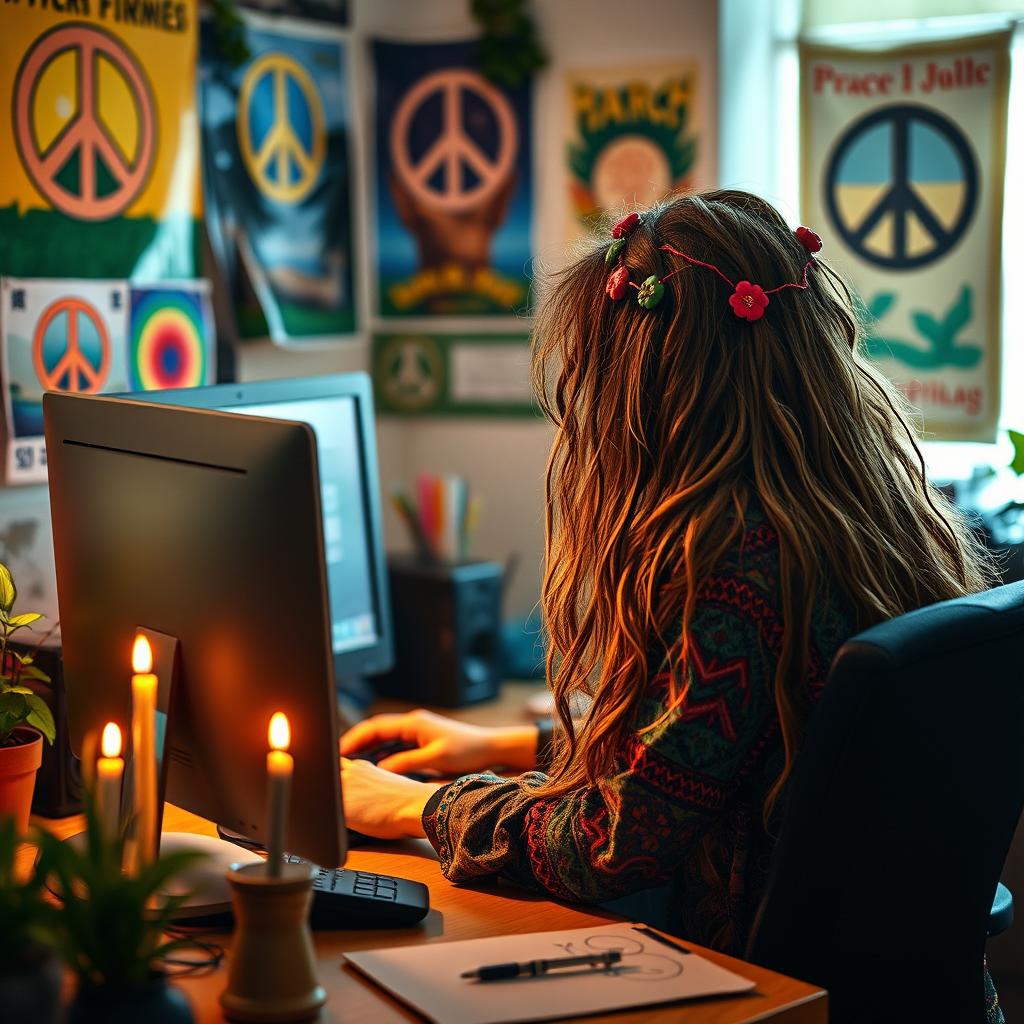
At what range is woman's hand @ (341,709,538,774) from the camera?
65.2 inches

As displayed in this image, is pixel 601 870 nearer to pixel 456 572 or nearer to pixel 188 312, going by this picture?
pixel 456 572

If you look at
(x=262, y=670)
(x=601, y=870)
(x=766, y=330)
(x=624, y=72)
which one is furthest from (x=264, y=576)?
(x=624, y=72)

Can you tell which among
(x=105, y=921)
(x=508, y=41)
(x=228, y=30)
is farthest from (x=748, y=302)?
(x=508, y=41)

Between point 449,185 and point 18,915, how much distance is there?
85.1 inches

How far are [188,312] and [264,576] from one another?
121 centimetres

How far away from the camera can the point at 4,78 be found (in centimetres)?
188

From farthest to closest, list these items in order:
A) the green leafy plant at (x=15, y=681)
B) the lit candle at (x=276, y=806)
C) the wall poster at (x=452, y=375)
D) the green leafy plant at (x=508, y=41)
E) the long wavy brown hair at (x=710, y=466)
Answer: the wall poster at (x=452, y=375), the green leafy plant at (x=508, y=41), the green leafy plant at (x=15, y=681), the long wavy brown hair at (x=710, y=466), the lit candle at (x=276, y=806)

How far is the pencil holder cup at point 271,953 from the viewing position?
0.98m

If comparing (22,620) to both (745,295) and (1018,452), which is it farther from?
(1018,452)

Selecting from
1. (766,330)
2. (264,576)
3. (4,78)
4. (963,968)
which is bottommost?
(963,968)

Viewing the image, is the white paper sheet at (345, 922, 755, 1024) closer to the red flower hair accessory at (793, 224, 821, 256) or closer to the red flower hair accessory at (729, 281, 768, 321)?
the red flower hair accessory at (729, 281, 768, 321)

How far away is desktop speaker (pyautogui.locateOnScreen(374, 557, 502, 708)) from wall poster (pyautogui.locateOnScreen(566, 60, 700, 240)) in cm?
75

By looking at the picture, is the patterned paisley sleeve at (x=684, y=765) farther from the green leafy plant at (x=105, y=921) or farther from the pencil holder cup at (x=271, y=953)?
the green leafy plant at (x=105, y=921)

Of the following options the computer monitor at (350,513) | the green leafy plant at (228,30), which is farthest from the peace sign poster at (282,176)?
the computer monitor at (350,513)
